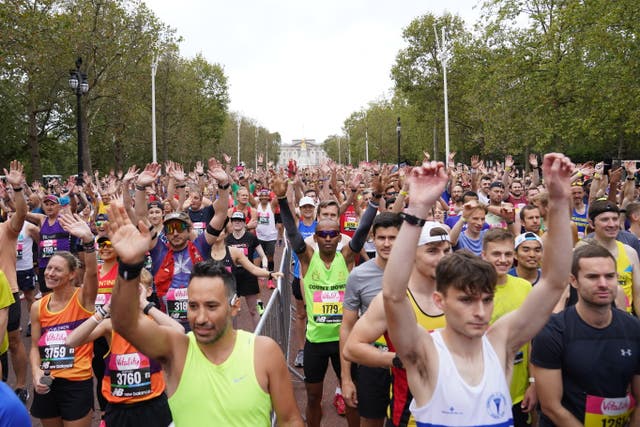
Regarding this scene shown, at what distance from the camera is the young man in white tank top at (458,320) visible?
2.40 metres

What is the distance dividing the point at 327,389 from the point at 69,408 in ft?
9.63

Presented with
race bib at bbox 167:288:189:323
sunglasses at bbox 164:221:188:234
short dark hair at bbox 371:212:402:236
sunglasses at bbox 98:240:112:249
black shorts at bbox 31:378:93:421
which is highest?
short dark hair at bbox 371:212:402:236

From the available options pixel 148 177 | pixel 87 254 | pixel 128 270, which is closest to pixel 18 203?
pixel 148 177

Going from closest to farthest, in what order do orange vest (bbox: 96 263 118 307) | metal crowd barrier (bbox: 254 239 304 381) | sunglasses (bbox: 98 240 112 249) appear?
1. metal crowd barrier (bbox: 254 239 304 381)
2. orange vest (bbox: 96 263 118 307)
3. sunglasses (bbox: 98 240 112 249)

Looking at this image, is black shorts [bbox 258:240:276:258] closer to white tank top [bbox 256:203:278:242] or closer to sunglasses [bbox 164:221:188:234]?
white tank top [bbox 256:203:278:242]

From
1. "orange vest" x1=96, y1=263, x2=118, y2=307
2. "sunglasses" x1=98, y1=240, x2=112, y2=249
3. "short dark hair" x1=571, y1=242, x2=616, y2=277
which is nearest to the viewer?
"short dark hair" x1=571, y1=242, x2=616, y2=277

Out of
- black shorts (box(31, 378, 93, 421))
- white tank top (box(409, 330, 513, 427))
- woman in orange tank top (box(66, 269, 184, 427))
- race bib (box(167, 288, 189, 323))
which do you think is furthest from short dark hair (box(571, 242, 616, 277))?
black shorts (box(31, 378, 93, 421))

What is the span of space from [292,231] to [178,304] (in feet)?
4.46

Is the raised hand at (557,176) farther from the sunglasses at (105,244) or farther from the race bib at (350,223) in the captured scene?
the race bib at (350,223)

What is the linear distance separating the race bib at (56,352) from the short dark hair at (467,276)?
3.30 m

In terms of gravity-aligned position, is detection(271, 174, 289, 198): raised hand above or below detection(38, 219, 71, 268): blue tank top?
above

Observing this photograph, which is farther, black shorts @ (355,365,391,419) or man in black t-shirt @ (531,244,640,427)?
black shorts @ (355,365,391,419)

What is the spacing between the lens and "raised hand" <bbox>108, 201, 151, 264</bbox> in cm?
245

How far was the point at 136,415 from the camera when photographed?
4082mm
